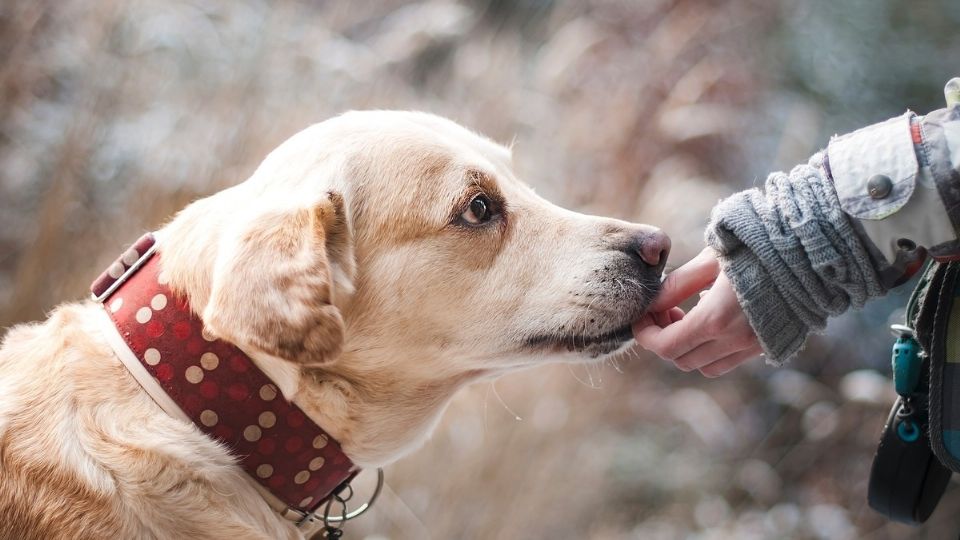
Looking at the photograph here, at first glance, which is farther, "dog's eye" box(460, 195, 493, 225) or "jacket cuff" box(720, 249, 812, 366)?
"dog's eye" box(460, 195, 493, 225)

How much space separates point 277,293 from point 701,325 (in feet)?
3.00

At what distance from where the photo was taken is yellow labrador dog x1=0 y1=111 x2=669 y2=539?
1.66 meters

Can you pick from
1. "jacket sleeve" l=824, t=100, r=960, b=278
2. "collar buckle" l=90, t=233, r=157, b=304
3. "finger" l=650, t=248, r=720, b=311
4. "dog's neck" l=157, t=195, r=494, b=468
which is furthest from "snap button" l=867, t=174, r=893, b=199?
"collar buckle" l=90, t=233, r=157, b=304

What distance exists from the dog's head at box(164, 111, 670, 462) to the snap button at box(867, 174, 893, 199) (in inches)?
21.7

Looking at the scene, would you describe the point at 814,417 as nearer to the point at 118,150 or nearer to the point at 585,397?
the point at 585,397

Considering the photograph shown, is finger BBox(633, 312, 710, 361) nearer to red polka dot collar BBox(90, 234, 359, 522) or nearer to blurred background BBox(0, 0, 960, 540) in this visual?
red polka dot collar BBox(90, 234, 359, 522)

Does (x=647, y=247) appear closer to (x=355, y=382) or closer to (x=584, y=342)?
(x=584, y=342)

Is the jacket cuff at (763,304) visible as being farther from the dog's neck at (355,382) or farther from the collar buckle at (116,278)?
the collar buckle at (116,278)

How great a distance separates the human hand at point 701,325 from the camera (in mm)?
1828

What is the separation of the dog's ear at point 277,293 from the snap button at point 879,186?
1072 millimetres

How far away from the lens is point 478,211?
206cm

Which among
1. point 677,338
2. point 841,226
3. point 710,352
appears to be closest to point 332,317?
point 677,338

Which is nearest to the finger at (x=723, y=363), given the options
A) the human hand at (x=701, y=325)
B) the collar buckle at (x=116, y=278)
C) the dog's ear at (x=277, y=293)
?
the human hand at (x=701, y=325)

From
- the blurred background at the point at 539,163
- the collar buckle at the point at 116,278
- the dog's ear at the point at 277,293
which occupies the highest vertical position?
the collar buckle at the point at 116,278
